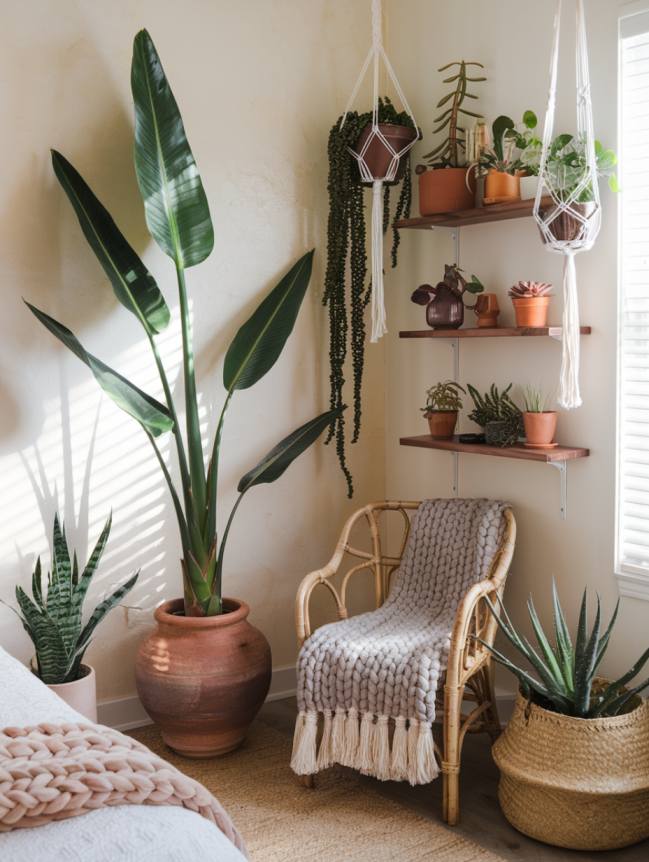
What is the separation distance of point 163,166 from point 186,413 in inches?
30.2

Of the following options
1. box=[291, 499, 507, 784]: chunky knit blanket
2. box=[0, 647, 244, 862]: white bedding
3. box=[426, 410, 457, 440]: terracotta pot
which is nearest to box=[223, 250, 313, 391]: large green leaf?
box=[426, 410, 457, 440]: terracotta pot

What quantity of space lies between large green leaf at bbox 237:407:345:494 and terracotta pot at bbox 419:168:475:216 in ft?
2.56

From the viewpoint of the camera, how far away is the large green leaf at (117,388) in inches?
110

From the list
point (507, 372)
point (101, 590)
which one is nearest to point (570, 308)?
point (507, 372)

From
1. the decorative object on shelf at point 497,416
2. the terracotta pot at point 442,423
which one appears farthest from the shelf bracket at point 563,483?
the terracotta pot at point 442,423

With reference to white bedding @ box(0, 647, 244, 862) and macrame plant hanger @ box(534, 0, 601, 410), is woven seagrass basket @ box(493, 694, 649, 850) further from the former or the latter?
white bedding @ box(0, 647, 244, 862)

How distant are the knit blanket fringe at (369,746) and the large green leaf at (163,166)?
145cm

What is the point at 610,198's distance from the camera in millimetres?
2771

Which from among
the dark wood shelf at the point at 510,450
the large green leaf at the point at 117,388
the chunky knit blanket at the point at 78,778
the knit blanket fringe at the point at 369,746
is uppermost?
the large green leaf at the point at 117,388

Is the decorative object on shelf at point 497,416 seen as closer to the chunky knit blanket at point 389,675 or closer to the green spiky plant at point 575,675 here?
the chunky knit blanket at point 389,675

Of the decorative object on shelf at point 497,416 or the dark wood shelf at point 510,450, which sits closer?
the dark wood shelf at point 510,450

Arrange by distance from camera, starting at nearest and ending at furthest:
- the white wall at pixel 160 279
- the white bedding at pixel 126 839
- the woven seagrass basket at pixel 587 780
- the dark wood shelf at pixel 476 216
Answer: the white bedding at pixel 126 839, the woven seagrass basket at pixel 587 780, the dark wood shelf at pixel 476 216, the white wall at pixel 160 279

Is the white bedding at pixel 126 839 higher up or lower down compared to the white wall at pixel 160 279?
lower down

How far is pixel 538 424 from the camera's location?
2.92 meters
